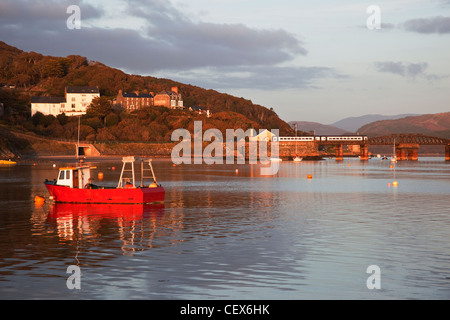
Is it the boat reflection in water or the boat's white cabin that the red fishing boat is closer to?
the boat's white cabin

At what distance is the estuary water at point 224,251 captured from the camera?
55.8ft

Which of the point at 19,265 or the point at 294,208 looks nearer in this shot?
the point at 19,265

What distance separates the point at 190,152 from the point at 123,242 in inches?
6846

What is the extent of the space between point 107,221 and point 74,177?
10900mm

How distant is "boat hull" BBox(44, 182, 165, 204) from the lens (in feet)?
132

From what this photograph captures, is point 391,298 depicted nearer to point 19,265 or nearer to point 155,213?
point 19,265

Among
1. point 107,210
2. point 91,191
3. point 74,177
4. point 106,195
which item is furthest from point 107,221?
point 74,177

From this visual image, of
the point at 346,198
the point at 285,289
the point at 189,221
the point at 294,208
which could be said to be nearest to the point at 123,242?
the point at 189,221

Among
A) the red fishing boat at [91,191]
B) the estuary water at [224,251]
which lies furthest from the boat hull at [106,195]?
the estuary water at [224,251]

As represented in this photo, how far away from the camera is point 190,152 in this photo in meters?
199

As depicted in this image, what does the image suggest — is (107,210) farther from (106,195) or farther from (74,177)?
(74,177)

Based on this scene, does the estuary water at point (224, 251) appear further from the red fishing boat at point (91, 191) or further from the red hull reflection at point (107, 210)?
the red fishing boat at point (91, 191)

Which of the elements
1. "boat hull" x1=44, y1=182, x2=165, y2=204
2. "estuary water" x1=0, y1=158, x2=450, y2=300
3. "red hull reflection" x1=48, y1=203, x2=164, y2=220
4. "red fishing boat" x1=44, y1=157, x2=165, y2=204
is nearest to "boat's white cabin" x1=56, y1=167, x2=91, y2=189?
"red fishing boat" x1=44, y1=157, x2=165, y2=204

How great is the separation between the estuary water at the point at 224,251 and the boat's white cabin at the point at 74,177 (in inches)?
83.8
